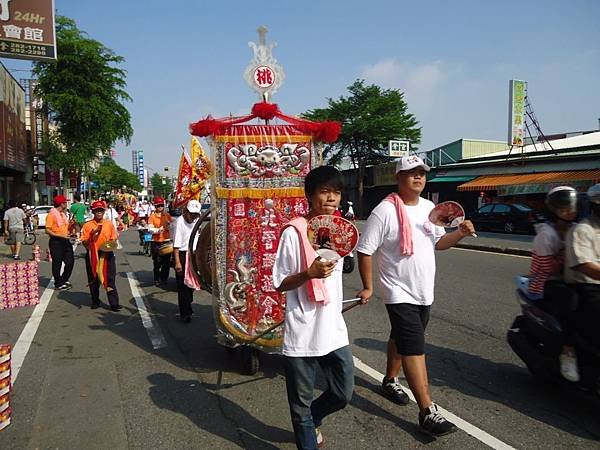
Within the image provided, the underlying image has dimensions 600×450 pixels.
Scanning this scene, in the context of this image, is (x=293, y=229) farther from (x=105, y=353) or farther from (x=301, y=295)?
(x=105, y=353)

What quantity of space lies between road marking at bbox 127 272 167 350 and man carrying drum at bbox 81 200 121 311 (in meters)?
0.42

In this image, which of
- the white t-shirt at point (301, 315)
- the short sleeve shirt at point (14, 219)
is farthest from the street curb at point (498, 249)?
the short sleeve shirt at point (14, 219)

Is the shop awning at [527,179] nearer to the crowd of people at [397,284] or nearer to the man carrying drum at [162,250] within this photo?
the man carrying drum at [162,250]

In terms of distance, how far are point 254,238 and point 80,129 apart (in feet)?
94.1

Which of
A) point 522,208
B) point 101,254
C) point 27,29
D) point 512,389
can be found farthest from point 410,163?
point 522,208

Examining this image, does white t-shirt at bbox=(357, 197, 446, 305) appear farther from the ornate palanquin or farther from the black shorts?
the ornate palanquin

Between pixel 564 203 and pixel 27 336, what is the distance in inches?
231

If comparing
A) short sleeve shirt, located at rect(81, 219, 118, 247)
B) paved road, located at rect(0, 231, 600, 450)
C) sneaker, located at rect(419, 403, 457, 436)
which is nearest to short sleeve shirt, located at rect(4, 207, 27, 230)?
short sleeve shirt, located at rect(81, 219, 118, 247)

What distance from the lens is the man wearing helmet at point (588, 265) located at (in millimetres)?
3107

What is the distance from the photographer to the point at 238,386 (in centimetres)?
396

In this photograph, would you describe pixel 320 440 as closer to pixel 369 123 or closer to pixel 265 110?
pixel 265 110

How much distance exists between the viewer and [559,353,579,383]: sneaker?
10.7 feet

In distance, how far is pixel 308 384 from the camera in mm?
2521

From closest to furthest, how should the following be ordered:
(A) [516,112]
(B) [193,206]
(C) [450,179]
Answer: (B) [193,206] < (A) [516,112] < (C) [450,179]
